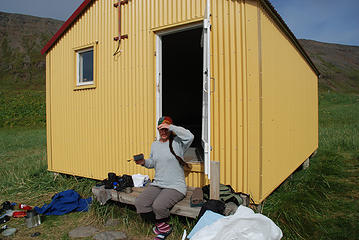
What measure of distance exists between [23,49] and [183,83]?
90165mm

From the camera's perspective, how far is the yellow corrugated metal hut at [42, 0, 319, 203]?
3.60 meters

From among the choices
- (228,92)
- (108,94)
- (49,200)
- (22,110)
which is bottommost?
(49,200)

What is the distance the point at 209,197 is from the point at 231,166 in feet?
1.94

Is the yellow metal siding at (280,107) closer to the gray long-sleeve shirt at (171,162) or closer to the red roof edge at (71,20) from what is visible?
the gray long-sleeve shirt at (171,162)

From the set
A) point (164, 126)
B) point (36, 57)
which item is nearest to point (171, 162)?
point (164, 126)

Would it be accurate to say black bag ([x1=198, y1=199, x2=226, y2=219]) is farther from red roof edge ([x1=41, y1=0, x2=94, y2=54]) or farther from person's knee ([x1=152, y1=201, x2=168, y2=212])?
red roof edge ([x1=41, y1=0, x2=94, y2=54])

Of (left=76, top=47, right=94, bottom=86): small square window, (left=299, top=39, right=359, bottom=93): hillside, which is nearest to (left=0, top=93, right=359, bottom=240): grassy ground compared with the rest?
(left=76, top=47, right=94, bottom=86): small square window

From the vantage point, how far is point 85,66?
5.91 metres

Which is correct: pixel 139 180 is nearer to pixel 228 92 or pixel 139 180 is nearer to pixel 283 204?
pixel 228 92

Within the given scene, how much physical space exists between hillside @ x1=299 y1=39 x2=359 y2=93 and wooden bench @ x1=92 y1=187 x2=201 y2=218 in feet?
194

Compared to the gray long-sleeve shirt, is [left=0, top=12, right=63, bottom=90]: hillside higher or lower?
higher

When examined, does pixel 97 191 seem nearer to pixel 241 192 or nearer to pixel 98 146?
pixel 98 146

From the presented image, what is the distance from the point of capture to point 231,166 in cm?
370

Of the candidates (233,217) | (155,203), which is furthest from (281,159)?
(155,203)
